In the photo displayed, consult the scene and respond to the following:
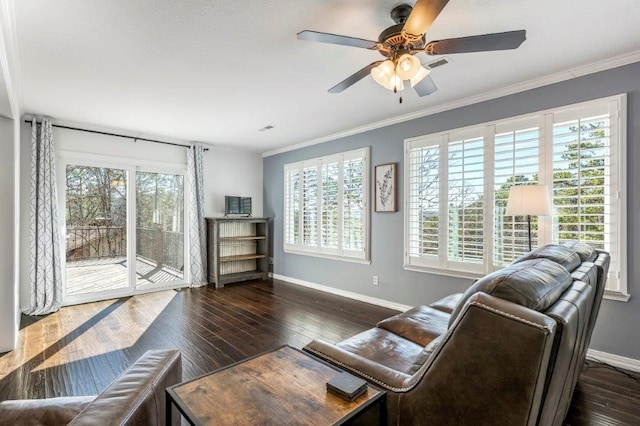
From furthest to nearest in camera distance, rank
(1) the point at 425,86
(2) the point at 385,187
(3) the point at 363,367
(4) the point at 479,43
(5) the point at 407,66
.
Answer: (2) the point at 385,187
(1) the point at 425,86
(5) the point at 407,66
(4) the point at 479,43
(3) the point at 363,367

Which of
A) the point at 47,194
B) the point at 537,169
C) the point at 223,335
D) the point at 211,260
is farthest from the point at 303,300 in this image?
the point at 47,194

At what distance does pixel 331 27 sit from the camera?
2158 millimetres

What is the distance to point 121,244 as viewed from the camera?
4.72m

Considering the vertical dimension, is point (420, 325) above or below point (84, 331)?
above

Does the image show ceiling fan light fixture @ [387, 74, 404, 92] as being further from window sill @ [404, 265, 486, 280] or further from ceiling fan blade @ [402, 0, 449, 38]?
window sill @ [404, 265, 486, 280]

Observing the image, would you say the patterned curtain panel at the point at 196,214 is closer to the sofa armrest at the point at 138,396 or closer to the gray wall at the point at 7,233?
the gray wall at the point at 7,233

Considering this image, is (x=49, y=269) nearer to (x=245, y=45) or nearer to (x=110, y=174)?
(x=110, y=174)

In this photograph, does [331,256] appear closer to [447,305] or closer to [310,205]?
[310,205]

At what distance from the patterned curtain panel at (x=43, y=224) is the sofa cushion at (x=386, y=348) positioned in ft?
13.3

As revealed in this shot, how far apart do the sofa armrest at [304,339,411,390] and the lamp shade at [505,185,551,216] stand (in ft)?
6.46

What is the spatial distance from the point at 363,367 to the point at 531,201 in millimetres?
2088

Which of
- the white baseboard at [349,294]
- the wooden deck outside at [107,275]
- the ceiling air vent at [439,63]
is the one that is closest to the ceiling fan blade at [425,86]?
the ceiling air vent at [439,63]

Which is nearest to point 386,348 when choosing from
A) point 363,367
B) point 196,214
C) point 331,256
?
point 363,367

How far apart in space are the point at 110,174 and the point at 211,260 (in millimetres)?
2005
